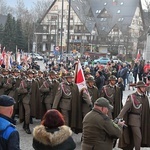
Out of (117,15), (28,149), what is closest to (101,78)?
(28,149)

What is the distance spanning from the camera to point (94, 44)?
74.1 m

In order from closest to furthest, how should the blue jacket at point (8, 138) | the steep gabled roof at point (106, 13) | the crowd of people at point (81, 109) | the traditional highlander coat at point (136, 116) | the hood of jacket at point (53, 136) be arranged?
the blue jacket at point (8, 138), the hood of jacket at point (53, 136), the crowd of people at point (81, 109), the traditional highlander coat at point (136, 116), the steep gabled roof at point (106, 13)

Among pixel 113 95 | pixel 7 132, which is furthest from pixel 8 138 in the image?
pixel 113 95

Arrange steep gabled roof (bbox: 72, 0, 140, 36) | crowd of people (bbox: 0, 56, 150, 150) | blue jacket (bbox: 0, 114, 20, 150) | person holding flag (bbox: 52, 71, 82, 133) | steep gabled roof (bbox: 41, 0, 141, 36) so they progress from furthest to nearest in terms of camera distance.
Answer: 1. steep gabled roof (bbox: 72, 0, 140, 36)
2. steep gabled roof (bbox: 41, 0, 141, 36)
3. person holding flag (bbox: 52, 71, 82, 133)
4. crowd of people (bbox: 0, 56, 150, 150)
5. blue jacket (bbox: 0, 114, 20, 150)

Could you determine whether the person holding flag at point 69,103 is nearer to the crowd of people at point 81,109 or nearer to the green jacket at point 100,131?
the crowd of people at point 81,109

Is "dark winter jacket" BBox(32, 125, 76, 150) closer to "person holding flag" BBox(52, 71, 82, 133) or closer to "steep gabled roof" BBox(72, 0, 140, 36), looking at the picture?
"person holding flag" BBox(52, 71, 82, 133)

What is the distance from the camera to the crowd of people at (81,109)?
457cm

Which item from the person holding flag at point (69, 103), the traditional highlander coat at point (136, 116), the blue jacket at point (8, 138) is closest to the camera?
the blue jacket at point (8, 138)

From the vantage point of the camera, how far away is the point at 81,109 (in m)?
9.80

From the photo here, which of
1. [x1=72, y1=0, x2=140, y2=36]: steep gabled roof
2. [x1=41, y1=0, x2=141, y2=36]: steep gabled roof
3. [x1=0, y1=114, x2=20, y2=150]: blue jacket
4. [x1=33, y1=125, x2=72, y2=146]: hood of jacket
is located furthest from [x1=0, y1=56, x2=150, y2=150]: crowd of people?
[x1=72, y1=0, x2=140, y2=36]: steep gabled roof

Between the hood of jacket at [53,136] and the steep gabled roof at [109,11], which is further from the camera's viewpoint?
the steep gabled roof at [109,11]

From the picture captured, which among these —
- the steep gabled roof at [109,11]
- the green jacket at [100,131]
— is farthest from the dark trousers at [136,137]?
the steep gabled roof at [109,11]

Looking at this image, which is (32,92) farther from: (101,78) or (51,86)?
(101,78)

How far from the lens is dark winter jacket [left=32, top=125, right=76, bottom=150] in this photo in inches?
173
